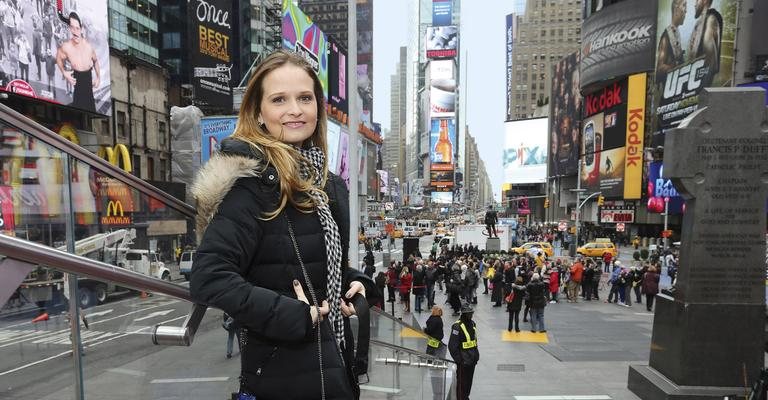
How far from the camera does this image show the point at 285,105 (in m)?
2.06

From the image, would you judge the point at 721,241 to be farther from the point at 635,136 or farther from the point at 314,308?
the point at 635,136

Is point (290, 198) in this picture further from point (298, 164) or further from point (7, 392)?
point (7, 392)

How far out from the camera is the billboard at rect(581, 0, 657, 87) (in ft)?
175

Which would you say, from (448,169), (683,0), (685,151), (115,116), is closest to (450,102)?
(448,169)

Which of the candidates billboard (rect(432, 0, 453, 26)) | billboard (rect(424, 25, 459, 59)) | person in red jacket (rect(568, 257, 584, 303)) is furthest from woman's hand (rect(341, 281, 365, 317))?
billboard (rect(432, 0, 453, 26))

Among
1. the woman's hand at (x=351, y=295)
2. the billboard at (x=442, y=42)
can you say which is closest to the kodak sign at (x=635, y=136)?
the woman's hand at (x=351, y=295)

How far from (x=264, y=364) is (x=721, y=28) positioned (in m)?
49.8

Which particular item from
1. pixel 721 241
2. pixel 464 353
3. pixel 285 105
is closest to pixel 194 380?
pixel 285 105

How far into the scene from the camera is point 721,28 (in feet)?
128

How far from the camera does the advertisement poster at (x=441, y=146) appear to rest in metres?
148

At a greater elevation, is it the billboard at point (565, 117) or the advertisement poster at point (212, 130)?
the billboard at point (565, 117)

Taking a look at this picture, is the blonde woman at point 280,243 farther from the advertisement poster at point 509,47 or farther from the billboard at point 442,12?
the billboard at point 442,12

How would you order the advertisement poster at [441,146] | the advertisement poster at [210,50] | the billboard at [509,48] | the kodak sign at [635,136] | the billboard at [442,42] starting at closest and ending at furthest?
the advertisement poster at [210,50], the kodak sign at [635,136], the advertisement poster at [441,146], the billboard at [509,48], the billboard at [442,42]

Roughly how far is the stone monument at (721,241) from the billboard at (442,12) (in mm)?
182461
